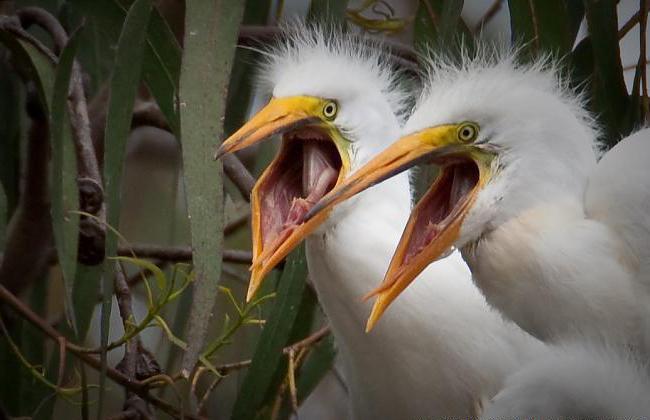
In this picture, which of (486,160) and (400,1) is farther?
(400,1)

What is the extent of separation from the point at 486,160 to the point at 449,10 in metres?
0.26

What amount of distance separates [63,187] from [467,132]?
51cm

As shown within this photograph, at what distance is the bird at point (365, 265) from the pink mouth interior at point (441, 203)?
0.17 m

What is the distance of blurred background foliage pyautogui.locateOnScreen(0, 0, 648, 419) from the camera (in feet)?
5.48

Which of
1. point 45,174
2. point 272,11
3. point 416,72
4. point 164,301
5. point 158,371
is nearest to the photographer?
→ point 164,301

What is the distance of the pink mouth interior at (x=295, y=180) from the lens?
1.84 meters

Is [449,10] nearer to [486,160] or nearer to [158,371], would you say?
[486,160]

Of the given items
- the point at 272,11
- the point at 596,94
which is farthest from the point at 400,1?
the point at 596,94

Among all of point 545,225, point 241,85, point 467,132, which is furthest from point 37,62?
point 545,225

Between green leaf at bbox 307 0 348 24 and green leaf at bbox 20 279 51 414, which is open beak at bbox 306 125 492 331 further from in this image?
green leaf at bbox 20 279 51 414

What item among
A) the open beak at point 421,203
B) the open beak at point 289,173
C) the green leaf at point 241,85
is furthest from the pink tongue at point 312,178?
the green leaf at point 241,85

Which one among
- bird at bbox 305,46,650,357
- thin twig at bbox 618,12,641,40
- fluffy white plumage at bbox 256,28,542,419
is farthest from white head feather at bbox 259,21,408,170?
thin twig at bbox 618,12,641,40

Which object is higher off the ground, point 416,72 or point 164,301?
point 416,72

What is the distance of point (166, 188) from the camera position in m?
3.43
